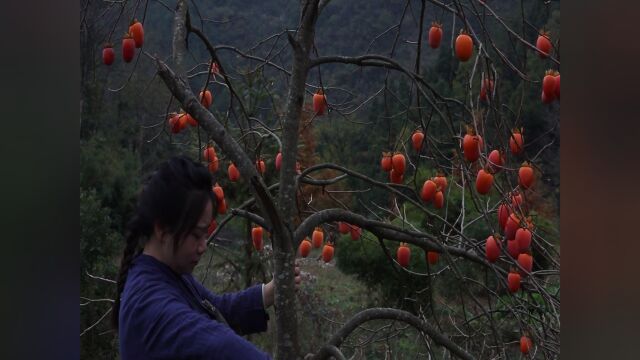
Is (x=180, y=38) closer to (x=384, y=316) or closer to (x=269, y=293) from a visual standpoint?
(x=269, y=293)

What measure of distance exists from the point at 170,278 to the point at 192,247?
0.13 ft

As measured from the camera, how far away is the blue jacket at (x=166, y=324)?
2.18 ft

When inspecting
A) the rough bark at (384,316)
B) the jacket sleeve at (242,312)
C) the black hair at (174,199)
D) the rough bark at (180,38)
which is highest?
the rough bark at (180,38)

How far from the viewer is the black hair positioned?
0.79 meters

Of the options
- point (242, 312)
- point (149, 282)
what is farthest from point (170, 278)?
point (242, 312)

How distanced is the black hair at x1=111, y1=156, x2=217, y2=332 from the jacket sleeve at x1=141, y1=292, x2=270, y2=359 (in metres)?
0.11

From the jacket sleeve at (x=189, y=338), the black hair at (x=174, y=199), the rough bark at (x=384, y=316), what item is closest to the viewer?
the jacket sleeve at (x=189, y=338)

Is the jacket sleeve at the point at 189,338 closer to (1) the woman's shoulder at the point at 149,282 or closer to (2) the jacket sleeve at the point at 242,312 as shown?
(1) the woman's shoulder at the point at 149,282

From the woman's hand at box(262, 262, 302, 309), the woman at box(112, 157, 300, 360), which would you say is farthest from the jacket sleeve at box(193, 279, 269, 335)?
the woman at box(112, 157, 300, 360)

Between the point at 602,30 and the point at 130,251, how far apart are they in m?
0.65

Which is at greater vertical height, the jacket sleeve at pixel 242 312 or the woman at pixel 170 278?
the woman at pixel 170 278

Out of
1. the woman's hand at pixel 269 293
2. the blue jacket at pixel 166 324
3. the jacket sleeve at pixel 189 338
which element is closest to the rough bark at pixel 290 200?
the woman's hand at pixel 269 293

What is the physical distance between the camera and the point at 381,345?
4.28 m

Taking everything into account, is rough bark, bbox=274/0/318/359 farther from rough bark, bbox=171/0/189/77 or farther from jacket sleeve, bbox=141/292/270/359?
jacket sleeve, bbox=141/292/270/359
